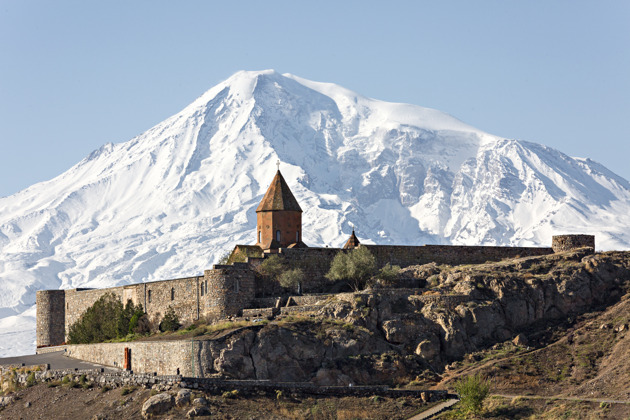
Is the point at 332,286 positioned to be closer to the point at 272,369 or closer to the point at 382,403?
the point at 272,369

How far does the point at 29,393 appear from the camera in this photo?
215ft

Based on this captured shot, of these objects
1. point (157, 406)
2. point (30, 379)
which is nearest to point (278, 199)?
point (30, 379)

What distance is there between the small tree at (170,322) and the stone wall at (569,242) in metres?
26.9

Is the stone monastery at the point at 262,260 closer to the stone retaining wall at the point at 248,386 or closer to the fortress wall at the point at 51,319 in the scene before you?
the fortress wall at the point at 51,319

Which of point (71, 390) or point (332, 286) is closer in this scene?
point (71, 390)

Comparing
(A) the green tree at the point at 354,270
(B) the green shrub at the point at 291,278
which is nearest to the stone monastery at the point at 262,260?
(B) the green shrub at the point at 291,278

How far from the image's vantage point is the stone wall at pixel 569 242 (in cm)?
8169

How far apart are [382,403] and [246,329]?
10.5 m

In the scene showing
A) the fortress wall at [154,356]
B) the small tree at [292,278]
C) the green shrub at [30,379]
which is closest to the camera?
the fortress wall at [154,356]

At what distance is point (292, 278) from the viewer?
76688 mm

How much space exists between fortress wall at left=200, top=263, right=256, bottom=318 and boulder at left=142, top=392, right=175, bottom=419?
16314 millimetres

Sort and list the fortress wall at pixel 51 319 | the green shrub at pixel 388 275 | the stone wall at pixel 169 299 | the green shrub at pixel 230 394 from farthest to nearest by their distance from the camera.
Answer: the fortress wall at pixel 51 319 < the green shrub at pixel 388 275 < the stone wall at pixel 169 299 < the green shrub at pixel 230 394

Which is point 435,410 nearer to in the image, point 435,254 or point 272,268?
point 272,268

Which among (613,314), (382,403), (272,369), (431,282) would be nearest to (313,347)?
(272,369)
